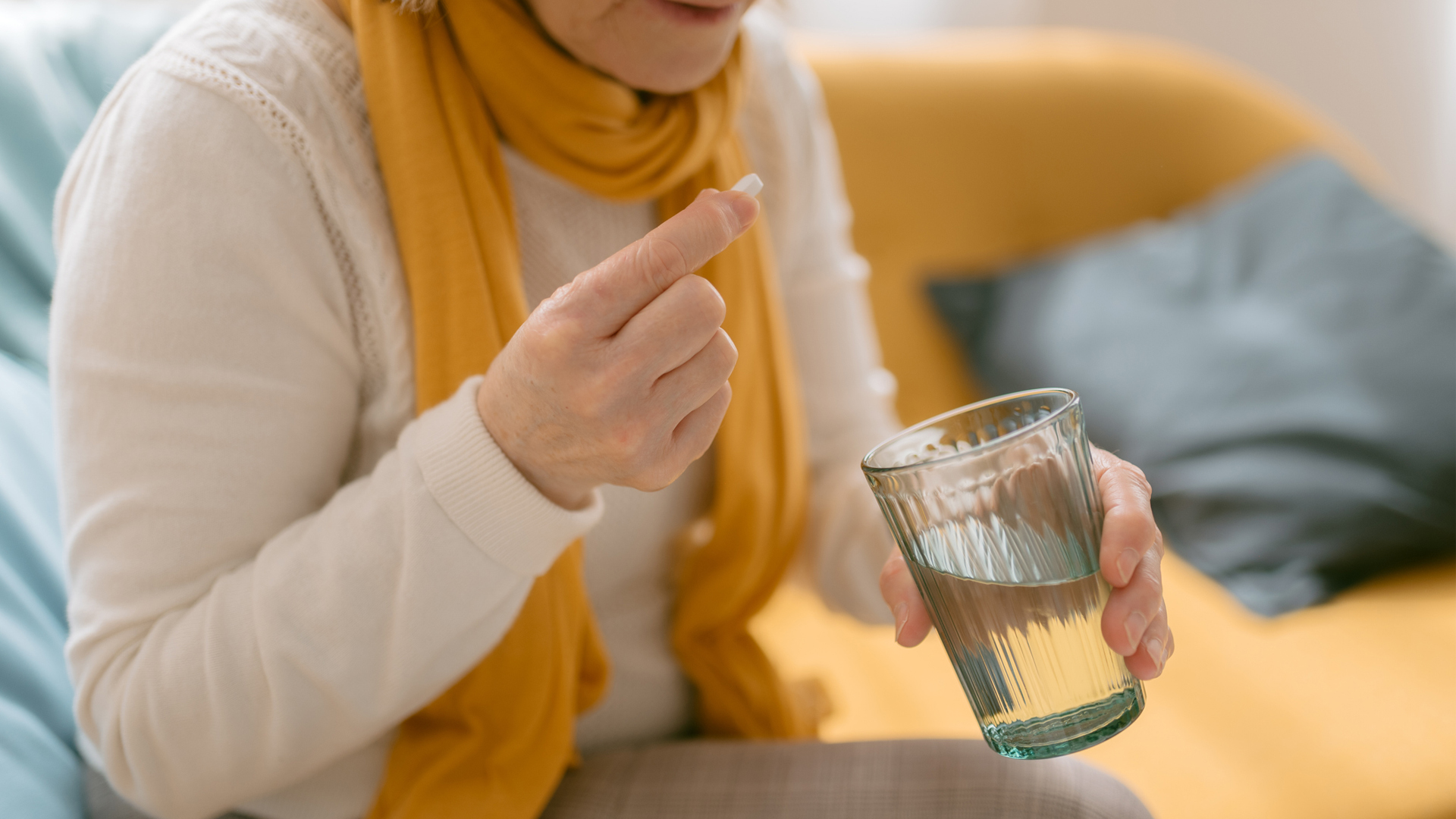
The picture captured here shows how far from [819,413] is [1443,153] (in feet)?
7.44

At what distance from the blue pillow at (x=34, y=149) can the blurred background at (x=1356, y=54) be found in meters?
1.73

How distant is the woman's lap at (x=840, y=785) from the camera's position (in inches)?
25.5

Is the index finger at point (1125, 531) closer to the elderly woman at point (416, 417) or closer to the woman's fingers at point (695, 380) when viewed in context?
the elderly woman at point (416, 417)

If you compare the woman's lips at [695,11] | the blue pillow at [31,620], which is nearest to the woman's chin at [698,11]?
the woman's lips at [695,11]

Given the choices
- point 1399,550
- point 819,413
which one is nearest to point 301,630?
point 819,413

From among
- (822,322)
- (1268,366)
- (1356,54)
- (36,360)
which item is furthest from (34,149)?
(1356,54)

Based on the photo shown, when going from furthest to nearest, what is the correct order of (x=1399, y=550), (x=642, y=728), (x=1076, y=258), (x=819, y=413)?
(x=1076, y=258) → (x=1399, y=550) → (x=819, y=413) → (x=642, y=728)

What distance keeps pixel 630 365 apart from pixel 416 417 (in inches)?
9.5

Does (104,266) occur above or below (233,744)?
above

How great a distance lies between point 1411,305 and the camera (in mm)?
1203

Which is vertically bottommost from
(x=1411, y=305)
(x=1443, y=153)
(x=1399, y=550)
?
(x=1443, y=153)

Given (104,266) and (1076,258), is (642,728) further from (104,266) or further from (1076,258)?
(1076,258)

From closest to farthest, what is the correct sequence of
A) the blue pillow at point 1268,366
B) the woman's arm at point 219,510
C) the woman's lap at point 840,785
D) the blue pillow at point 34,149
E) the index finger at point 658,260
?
1. the index finger at point 658,260
2. the woman's arm at point 219,510
3. the woman's lap at point 840,785
4. the blue pillow at point 34,149
5. the blue pillow at point 1268,366

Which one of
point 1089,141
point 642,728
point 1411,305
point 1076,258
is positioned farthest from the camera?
point 1089,141
